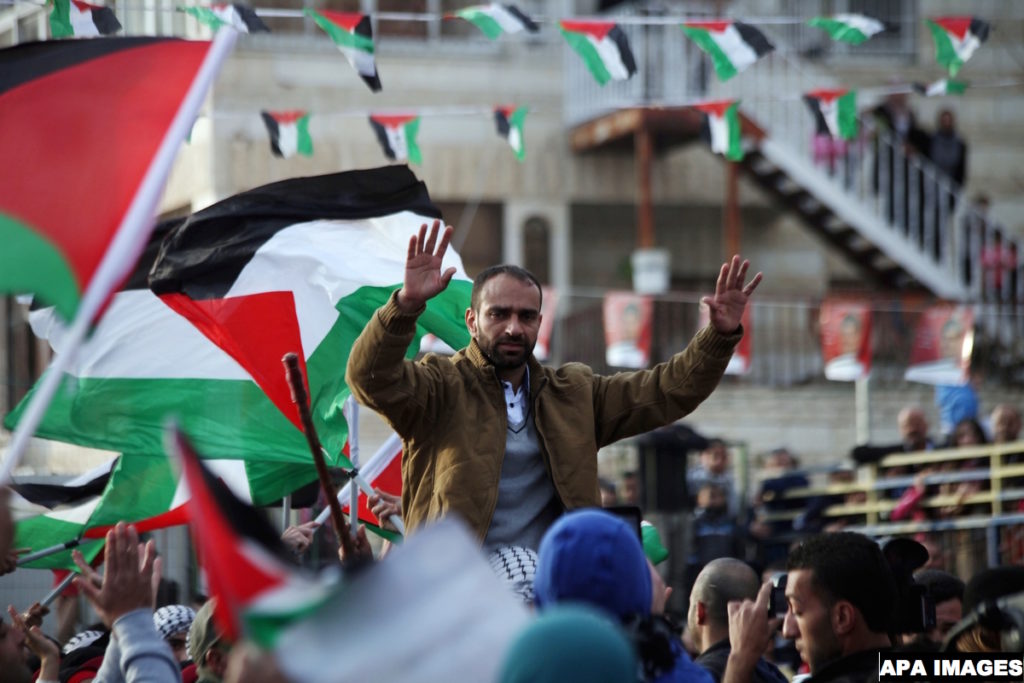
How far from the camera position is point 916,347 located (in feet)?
Answer: 62.6

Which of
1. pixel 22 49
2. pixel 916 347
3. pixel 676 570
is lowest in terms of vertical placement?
pixel 676 570

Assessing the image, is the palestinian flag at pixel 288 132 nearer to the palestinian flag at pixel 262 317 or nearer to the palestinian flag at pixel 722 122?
the palestinian flag at pixel 722 122

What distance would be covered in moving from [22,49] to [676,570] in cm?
888

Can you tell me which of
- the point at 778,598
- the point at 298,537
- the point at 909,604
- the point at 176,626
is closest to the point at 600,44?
the point at 176,626

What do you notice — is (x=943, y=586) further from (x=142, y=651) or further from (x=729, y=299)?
(x=142, y=651)

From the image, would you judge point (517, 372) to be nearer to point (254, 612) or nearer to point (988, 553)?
point (254, 612)

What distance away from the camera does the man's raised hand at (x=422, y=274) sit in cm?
568

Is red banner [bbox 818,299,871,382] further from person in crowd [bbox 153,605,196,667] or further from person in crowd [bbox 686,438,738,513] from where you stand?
person in crowd [bbox 153,605,196,667]

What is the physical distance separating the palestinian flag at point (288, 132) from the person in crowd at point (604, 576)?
9640 millimetres

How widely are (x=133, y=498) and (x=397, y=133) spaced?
5584mm

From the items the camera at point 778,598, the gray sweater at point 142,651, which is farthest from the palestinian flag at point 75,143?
the camera at point 778,598

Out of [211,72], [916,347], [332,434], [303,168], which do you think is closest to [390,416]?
[211,72]

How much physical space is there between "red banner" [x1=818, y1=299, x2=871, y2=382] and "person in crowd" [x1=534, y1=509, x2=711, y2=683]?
51.2 ft

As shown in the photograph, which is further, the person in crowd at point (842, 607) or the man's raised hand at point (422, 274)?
the man's raised hand at point (422, 274)
